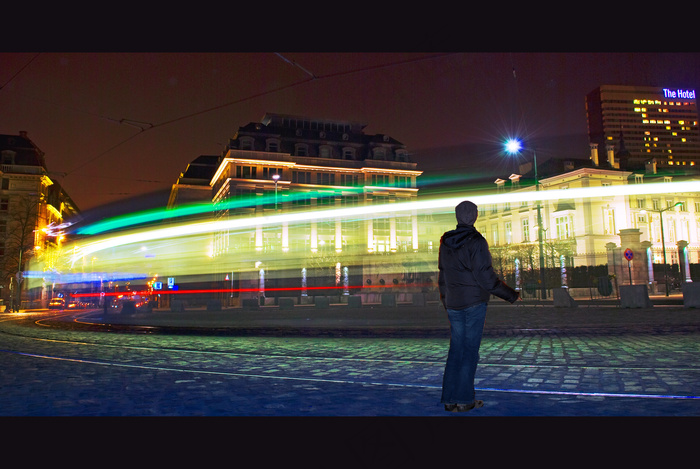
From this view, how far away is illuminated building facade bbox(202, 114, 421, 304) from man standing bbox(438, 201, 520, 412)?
55.2 meters

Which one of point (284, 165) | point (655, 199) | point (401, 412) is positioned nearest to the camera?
point (401, 412)

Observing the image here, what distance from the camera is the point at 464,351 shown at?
15.2ft

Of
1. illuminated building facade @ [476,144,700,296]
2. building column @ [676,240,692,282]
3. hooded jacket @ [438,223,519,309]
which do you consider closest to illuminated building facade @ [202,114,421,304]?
illuminated building facade @ [476,144,700,296]

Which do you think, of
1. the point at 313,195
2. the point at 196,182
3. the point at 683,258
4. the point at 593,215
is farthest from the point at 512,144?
the point at 196,182

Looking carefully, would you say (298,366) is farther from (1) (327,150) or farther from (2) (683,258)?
(1) (327,150)

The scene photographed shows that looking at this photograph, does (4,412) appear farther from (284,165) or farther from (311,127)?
(311,127)

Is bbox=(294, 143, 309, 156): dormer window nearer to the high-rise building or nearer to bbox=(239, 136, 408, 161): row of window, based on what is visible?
bbox=(239, 136, 408, 161): row of window

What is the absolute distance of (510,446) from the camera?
3.66 m

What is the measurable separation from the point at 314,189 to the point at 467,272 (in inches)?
2712

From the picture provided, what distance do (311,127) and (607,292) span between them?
54364 mm

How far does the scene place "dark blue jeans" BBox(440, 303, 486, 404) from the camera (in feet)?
14.9

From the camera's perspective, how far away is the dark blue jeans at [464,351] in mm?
4551

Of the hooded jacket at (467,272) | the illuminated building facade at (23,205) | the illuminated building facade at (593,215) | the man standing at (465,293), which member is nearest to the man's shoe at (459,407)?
the man standing at (465,293)

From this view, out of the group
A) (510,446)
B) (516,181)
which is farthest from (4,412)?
Result: (516,181)
